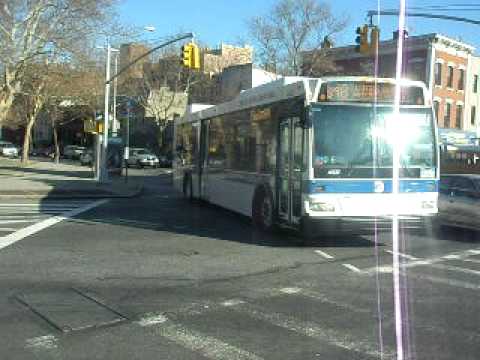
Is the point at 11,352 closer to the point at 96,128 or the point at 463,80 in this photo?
the point at 96,128

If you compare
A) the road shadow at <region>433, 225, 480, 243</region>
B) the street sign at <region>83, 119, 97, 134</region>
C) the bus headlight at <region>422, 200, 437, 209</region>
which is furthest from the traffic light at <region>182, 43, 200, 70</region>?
the bus headlight at <region>422, 200, 437, 209</region>

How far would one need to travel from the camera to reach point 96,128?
32594mm

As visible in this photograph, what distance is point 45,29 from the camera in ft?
106

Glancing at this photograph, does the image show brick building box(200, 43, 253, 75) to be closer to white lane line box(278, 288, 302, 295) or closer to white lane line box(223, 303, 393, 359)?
white lane line box(278, 288, 302, 295)

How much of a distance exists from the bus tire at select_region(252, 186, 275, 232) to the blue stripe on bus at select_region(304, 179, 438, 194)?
189 centimetres

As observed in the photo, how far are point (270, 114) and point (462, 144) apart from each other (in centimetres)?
3658

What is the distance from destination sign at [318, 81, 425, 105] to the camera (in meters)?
12.4

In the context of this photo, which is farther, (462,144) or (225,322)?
(462,144)

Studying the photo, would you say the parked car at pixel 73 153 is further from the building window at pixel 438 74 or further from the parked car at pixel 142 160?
the building window at pixel 438 74

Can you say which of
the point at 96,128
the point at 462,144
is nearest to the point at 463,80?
the point at 462,144

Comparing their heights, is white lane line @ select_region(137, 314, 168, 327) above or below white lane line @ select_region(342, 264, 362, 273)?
below

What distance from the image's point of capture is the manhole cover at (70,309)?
6930 mm

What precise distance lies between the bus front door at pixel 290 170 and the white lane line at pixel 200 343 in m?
5.95

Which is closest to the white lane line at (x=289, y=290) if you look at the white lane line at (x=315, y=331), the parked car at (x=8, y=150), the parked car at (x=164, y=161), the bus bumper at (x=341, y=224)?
A: the white lane line at (x=315, y=331)
